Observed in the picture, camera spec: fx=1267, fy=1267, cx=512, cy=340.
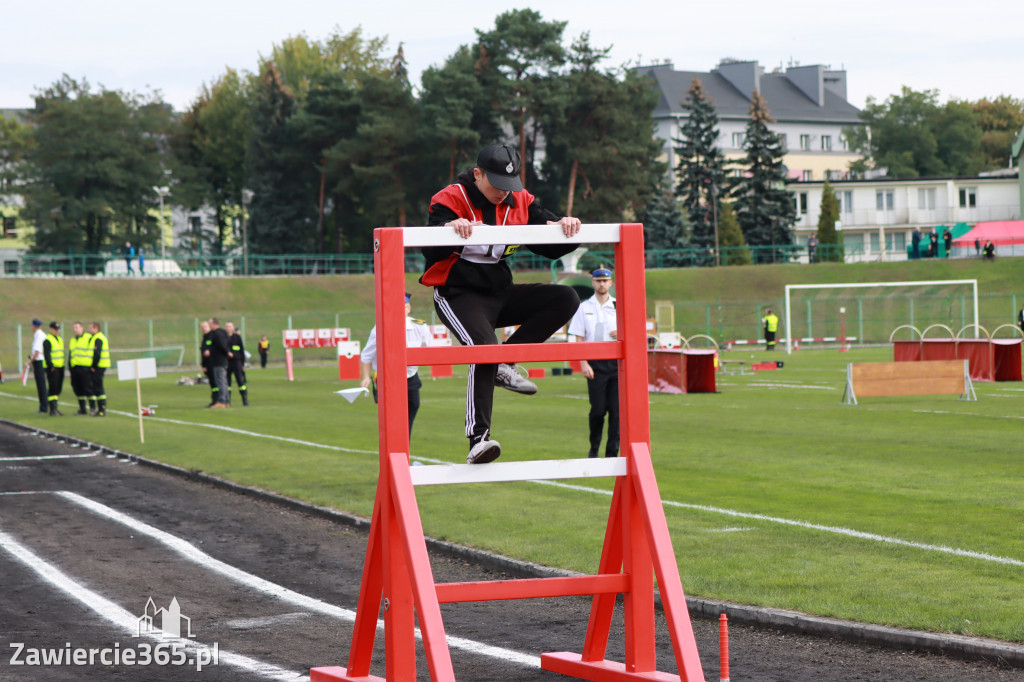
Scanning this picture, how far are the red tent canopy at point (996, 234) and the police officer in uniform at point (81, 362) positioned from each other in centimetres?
5619

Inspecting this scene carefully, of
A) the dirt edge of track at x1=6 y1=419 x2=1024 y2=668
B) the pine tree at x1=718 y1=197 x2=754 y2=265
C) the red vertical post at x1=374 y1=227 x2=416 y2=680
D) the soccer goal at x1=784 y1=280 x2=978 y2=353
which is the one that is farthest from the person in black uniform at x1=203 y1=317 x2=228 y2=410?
the pine tree at x1=718 y1=197 x2=754 y2=265

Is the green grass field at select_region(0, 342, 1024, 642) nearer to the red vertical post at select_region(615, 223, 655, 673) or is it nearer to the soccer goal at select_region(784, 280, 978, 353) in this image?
the red vertical post at select_region(615, 223, 655, 673)

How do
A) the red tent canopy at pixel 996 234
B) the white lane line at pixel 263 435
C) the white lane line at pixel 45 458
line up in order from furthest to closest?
the red tent canopy at pixel 996 234 < the white lane line at pixel 45 458 < the white lane line at pixel 263 435

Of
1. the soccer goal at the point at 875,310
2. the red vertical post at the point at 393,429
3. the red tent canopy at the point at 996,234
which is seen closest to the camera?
the red vertical post at the point at 393,429

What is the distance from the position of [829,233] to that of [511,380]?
70.8 metres

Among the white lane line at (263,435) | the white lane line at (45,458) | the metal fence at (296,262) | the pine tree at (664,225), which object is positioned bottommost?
the white lane line at (45,458)

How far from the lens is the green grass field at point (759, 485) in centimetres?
774

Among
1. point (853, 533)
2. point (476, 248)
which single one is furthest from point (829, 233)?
point (476, 248)

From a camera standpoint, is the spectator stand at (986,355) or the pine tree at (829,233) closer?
the spectator stand at (986,355)

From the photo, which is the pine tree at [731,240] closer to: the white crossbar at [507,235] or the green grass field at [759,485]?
the green grass field at [759,485]

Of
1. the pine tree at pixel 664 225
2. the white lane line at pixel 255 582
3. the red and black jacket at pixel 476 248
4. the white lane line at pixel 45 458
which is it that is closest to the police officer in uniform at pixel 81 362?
the white lane line at pixel 45 458

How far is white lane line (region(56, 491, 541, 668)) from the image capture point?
6633 mm

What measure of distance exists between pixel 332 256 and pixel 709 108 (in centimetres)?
2687

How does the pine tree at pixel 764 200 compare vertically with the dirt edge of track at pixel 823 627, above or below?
above
